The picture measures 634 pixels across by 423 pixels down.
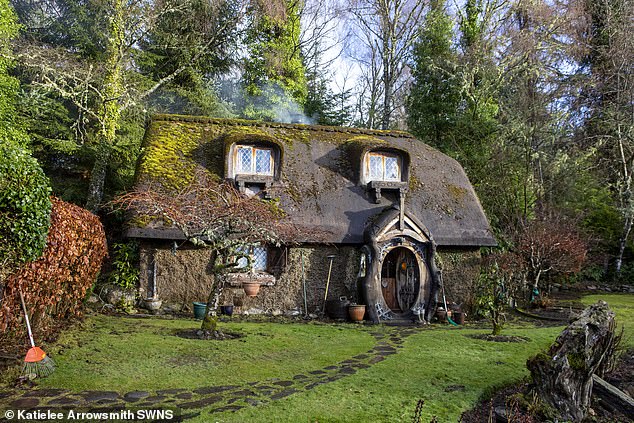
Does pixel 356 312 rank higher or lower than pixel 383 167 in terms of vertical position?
lower

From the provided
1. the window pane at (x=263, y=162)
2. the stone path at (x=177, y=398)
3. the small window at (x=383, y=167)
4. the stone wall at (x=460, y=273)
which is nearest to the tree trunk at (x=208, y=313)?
the stone path at (x=177, y=398)

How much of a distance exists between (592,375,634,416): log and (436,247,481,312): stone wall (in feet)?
25.8

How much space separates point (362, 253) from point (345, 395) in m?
7.50

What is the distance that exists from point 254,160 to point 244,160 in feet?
1.03

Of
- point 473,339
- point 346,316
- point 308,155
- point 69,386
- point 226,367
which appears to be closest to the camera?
point 69,386

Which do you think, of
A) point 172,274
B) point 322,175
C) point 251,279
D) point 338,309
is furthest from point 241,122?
point 338,309

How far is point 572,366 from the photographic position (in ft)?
19.0

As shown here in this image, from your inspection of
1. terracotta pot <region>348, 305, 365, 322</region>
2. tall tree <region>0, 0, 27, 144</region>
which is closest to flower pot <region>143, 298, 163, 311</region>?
terracotta pot <region>348, 305, 365, 322</region>

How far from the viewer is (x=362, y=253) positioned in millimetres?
13414

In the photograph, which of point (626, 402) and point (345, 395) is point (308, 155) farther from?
point (626, 402)

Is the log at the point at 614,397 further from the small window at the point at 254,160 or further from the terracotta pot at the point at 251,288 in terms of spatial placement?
the small window at the point at 254,160

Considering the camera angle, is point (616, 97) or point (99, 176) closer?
point (99, 176)

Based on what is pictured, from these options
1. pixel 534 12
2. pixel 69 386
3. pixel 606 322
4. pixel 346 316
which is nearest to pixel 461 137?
pixel 534 12

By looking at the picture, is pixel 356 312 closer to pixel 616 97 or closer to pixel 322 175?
pixel 322 175
